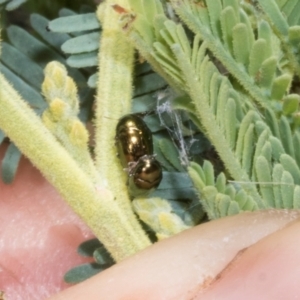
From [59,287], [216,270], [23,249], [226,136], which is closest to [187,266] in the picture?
[216,270]

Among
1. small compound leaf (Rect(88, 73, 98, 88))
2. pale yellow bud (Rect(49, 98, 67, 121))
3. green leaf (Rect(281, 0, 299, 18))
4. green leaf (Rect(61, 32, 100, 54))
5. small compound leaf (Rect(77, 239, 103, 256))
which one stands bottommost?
small compound leaf (Rect(77, 239, 103, 256))

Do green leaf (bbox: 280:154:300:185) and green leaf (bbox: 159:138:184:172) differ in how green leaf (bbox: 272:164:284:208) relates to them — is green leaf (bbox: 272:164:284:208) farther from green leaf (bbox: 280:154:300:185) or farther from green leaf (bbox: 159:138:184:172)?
green leaf (bbox: 159:138:184:172)

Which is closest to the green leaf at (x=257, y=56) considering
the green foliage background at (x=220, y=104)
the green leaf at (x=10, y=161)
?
the green foliage background at (x=220, y=104)

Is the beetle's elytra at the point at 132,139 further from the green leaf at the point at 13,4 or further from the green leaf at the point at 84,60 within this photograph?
the green leaf at the point at 13,4

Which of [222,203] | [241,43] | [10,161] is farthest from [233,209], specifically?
[10,161]

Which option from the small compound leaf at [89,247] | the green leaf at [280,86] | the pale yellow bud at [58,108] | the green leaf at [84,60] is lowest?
the small compound leaf at [89,247]

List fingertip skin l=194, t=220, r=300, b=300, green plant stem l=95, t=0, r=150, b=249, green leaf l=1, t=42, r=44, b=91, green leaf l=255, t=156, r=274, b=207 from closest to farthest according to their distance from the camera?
fingertip skin l=194, t=220, r=300, b=300 → green leaf l=255, t=156, r=274, b=207 → green plant stem l=95, t=0, r=150, b=249 → green leaf l=1, t=42, r=44, b=91

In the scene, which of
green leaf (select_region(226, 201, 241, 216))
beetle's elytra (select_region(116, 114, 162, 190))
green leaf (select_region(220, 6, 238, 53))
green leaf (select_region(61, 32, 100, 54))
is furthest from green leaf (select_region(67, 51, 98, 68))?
green leaf (select_region(226, 201, 241, 216))
